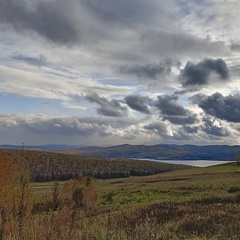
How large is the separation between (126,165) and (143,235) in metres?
189

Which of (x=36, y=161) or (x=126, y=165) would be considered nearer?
(x=36, y=161)

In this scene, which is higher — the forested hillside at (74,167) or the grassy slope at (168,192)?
the grassy slope at (168,192)

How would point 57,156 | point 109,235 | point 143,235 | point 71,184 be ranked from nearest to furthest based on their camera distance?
point 143,235, point 109,235, point 71,184, point 57,156

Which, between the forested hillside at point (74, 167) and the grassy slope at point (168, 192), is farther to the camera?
the forested hillside at point (74, 167)

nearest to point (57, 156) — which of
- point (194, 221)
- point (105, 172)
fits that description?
point (105, 172)

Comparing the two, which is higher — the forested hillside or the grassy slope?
the grassy slope

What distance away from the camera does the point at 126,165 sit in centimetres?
19575

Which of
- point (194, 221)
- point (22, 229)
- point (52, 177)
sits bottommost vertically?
point (52, 177)

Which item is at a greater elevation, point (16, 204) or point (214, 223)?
point (16, 204)

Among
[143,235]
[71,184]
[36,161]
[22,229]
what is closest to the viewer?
[22,229]

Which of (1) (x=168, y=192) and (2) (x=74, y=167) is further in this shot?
(2) (x=74, y=167)

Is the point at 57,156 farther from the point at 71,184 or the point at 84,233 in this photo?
the point at 84,233

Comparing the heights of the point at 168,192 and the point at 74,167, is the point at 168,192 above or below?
above

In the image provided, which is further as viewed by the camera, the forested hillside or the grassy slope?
the forested hillside
